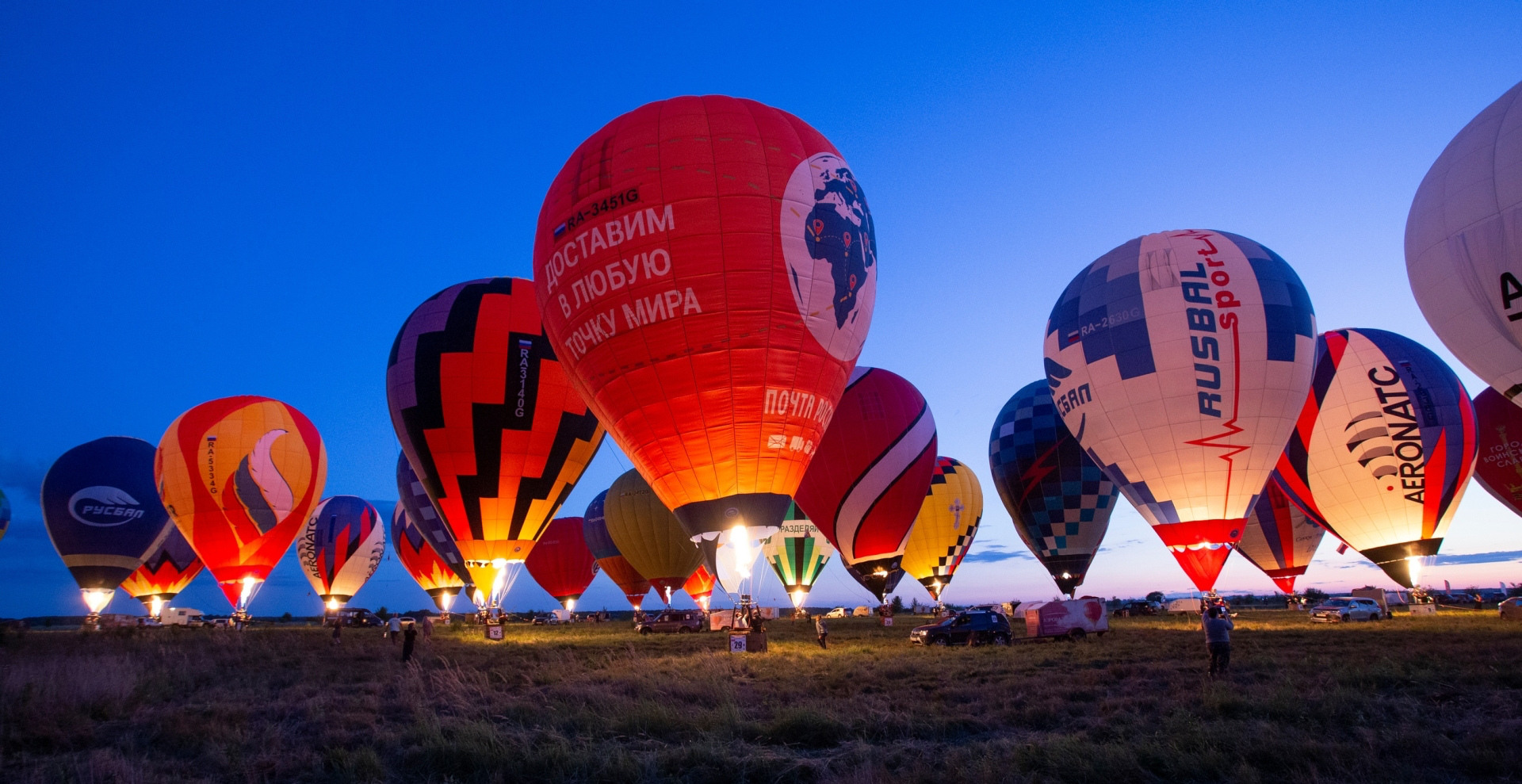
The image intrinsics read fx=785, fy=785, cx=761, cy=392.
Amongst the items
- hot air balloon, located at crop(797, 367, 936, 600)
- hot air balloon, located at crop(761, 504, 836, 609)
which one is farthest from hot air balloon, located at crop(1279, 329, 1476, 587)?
hot air balloon, located at crop(761, 504, 836, 609)

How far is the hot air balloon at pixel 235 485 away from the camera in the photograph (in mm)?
27500

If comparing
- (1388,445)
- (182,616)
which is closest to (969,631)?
(1388,445)

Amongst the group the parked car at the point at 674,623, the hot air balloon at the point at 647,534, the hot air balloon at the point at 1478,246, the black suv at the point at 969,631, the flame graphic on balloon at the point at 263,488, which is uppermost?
the hot air balloon at the point at 1478,246

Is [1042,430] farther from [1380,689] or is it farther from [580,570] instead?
[580,570]

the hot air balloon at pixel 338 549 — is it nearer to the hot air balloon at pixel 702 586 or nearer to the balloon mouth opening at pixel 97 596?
the balloon mouth opening at pixel 97 596

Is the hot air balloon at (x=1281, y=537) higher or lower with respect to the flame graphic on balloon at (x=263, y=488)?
lower

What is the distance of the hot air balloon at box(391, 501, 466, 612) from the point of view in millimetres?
47094

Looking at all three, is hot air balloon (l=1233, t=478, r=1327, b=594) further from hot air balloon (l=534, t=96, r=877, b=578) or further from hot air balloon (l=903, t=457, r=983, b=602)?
hot air balloon (l=534, t=96, r=877, b=578)

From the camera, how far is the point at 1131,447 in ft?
65.7

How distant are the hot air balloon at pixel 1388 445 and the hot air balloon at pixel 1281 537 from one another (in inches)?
247

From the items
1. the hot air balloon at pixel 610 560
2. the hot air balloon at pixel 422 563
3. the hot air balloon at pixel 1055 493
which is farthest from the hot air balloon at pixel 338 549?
the hot air balloon at pixel 1055 493

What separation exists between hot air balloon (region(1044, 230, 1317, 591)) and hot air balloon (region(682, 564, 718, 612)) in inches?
1151

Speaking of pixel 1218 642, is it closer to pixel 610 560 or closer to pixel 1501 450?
pixel 1501 450

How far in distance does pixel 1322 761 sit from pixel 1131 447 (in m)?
15.4
